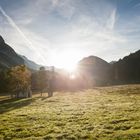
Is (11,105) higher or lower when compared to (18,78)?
lower

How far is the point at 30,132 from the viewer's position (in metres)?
29.6

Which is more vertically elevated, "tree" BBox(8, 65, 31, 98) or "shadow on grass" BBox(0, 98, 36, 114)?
"tree" BBox(8, 65, 31, 98)

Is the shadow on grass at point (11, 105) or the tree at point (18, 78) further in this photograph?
the tree at point (18, 78)

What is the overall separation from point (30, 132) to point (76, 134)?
252 inches

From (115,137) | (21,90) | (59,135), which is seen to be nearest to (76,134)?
(59,135)

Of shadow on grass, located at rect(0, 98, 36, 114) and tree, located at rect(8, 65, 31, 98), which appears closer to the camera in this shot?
shadow on grass, located at rect(0, 98, 36, 114)

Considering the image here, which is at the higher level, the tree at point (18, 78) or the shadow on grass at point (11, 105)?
the tree at point (18, 78)

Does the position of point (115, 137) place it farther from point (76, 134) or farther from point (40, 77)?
point (40, 77)

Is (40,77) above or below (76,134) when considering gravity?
above

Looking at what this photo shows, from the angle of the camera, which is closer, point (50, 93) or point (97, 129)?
point (97, 129)

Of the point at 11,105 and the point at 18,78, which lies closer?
the point at 11,105

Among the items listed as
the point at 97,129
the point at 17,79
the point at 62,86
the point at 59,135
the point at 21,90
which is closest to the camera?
the point at 59,135

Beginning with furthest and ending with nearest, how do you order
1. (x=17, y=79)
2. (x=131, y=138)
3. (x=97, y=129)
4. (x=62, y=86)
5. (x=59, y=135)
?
1. (x=62, y=86)
2. (x=17, y=79)
3. (x=97, y=129)
4. (x=59, y=135)
5. (x=131, y=138)

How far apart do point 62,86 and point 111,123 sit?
164m
